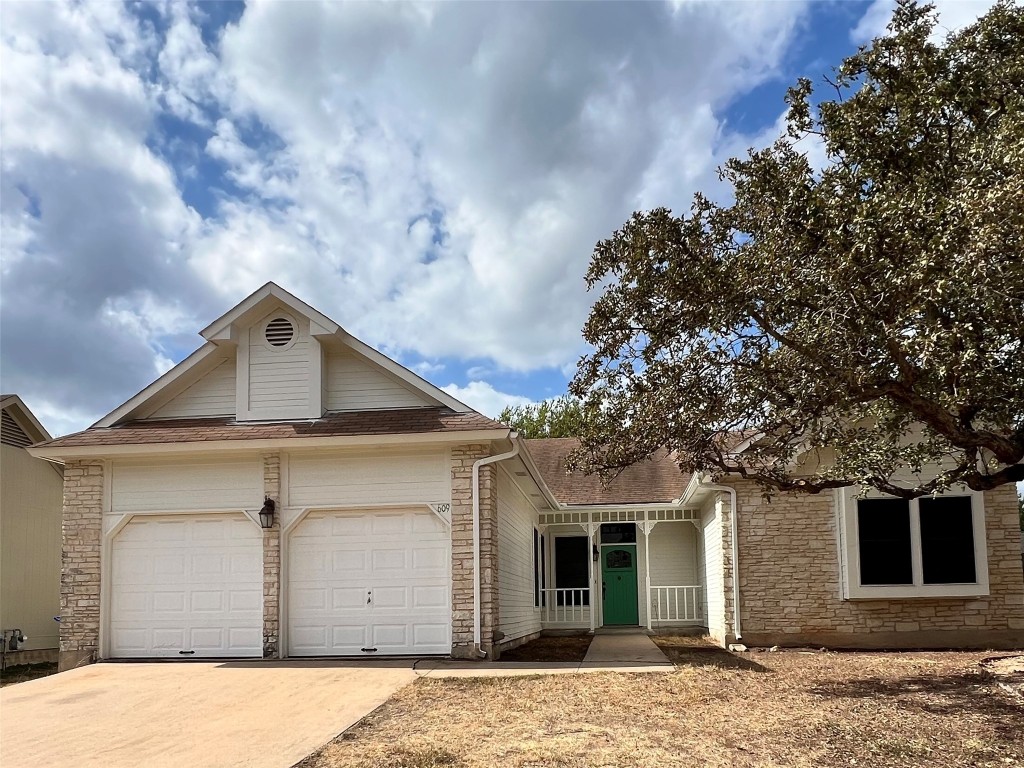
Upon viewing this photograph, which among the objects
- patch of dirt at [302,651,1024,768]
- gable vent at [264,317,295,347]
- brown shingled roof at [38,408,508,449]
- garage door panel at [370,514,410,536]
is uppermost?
gable vent at [264,317,295,347]

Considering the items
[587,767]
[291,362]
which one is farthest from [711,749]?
[291,362]

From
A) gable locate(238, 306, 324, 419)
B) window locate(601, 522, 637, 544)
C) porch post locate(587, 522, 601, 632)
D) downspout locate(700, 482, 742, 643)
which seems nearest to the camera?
gable locate(238, 306, 324, 419)

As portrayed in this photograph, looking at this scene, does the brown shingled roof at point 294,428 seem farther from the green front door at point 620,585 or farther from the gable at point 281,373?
the green front door at point 620,585

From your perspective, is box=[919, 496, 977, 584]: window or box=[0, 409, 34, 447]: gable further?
box=[0, 409, 34, 447]: gable

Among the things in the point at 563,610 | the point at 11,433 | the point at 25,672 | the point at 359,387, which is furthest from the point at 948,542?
the point at 11,433

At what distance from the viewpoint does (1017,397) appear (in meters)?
8.80

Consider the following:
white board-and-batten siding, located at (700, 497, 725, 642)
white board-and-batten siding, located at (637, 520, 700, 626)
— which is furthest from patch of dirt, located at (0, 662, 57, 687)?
white board-and-batten siding, located at (637, 520, 700, 626)

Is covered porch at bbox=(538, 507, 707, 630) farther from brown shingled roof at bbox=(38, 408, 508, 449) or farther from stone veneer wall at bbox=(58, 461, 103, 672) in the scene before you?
stone veneer wall at bbox=(58, 461, 103, 672)

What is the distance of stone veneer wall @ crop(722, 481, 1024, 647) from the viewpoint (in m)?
14.5

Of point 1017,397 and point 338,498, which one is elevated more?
point 1017,397

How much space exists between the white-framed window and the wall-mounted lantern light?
8987mm

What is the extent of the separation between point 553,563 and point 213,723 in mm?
14658

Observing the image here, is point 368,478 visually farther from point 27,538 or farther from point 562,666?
point 27,538

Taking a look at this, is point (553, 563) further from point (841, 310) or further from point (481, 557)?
point (841, 310)
